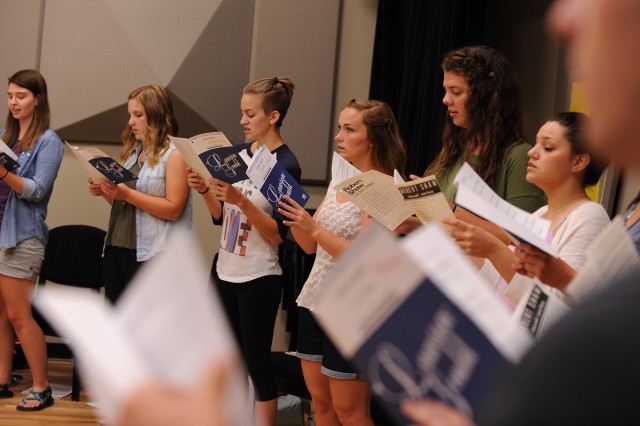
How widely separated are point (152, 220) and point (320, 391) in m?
1.33

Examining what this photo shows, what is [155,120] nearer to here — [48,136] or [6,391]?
[48,136]

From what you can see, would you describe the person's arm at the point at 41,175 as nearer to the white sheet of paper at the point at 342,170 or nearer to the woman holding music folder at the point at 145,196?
the woman holding music folder at the point at 145,196

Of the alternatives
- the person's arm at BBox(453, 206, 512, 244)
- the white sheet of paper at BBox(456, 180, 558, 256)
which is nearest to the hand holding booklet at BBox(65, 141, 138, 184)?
the person's arm at BBox(453, 206, 512, 244)

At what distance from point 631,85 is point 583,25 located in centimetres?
9

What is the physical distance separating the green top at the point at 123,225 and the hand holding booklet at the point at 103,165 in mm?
258

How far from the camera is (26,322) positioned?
14.4ft

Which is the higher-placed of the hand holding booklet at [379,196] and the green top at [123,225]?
the hand holding booklet at [379,196]

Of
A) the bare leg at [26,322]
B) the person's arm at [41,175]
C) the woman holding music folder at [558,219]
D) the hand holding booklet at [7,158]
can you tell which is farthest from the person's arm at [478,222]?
the bare leg at [26,322]

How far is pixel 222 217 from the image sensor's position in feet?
13.1

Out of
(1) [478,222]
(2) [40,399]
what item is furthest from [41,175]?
(1) [478,222]

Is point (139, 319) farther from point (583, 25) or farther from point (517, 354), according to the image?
point (583, 25)

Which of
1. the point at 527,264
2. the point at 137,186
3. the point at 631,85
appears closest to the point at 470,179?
the point at 527,264

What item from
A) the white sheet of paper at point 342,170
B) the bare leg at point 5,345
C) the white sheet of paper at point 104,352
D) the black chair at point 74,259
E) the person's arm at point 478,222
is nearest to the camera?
the white sheet of paper at point 104,352

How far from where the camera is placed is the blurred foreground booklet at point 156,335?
762 mm
